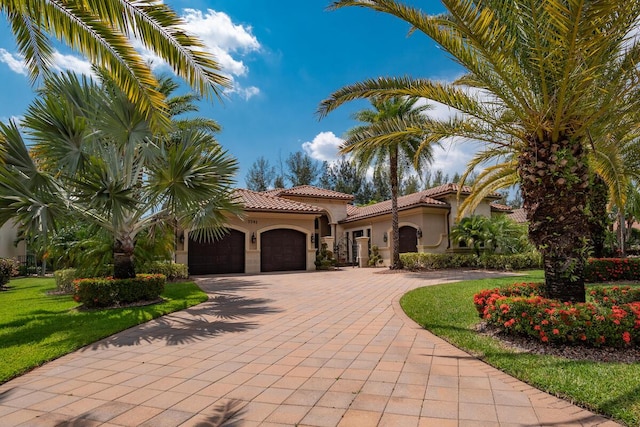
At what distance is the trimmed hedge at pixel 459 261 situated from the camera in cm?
1877

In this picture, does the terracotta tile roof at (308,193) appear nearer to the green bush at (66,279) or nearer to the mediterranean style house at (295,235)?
the mediterranean style house at (295,235)

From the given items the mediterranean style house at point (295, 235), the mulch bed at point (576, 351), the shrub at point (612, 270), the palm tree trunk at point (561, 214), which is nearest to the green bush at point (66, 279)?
the mediterranean style house at point (295, 235)

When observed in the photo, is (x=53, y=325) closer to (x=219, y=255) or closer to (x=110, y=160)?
(x=110, y=160)

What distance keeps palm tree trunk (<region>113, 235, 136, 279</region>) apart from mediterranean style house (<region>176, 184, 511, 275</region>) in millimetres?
8376

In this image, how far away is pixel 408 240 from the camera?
23953mm

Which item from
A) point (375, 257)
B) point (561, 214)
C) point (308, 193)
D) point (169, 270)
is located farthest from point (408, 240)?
point (561, 214)

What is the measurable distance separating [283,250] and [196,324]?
48.0 ft

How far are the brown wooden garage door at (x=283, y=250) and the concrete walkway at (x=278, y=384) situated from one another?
1440 centimetres

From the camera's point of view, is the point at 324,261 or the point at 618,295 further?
the point at 324,261

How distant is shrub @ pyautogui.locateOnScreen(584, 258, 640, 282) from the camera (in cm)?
1298

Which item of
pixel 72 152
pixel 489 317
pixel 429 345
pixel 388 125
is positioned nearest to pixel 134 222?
pixel 72 152

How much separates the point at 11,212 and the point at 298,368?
21.9 feet

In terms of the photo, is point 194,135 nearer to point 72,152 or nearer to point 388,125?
point 72,152

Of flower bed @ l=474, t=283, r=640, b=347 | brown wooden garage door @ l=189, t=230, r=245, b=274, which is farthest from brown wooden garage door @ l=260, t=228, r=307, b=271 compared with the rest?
flower bed @ l=474, t=283, r=640, b=347
